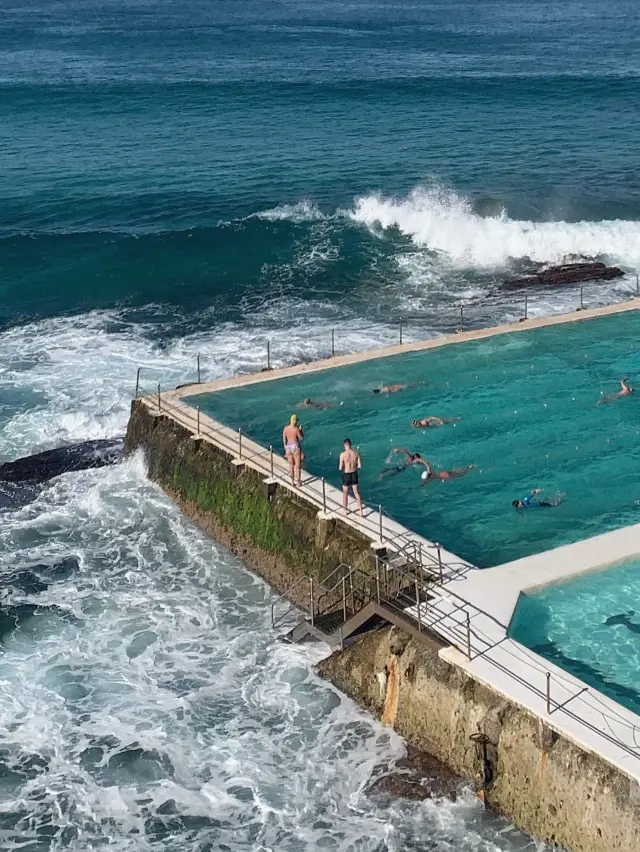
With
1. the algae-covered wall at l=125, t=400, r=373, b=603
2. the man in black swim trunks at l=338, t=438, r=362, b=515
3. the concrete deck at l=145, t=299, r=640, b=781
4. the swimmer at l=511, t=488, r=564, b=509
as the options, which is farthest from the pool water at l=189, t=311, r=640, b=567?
the algae-covered wall at l=125, t=400, r=373, b=603

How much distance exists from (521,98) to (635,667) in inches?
2173

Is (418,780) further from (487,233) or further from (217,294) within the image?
(487,233)

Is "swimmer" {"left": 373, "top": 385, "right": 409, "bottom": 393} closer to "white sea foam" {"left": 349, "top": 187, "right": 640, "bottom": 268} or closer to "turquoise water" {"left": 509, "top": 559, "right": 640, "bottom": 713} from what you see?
"turquoise water" {"left": 509, "top": 559, "right": 640, "bottom": 713}

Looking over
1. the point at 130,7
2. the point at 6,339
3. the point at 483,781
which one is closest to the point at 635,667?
the point at 483,781

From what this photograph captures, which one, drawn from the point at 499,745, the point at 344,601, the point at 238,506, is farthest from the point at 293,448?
the point at 499,745

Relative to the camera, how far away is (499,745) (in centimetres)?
1181

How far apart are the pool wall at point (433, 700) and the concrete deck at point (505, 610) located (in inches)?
4.6

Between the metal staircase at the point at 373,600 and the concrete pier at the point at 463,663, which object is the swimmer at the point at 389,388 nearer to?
the concrete pier at the point at 463,663

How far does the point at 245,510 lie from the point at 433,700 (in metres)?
5.75

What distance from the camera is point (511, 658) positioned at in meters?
12.5

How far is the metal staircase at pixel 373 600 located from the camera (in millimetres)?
13461

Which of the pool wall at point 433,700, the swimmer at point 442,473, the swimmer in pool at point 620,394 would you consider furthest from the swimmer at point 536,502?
the swimmer in pool at point 620,394

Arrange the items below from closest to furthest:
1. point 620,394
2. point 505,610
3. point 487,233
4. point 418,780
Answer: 1. point 418,780
2. point 505,610
3. point 620,394
4. point 487,233

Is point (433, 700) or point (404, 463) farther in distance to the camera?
point (404, 463)
